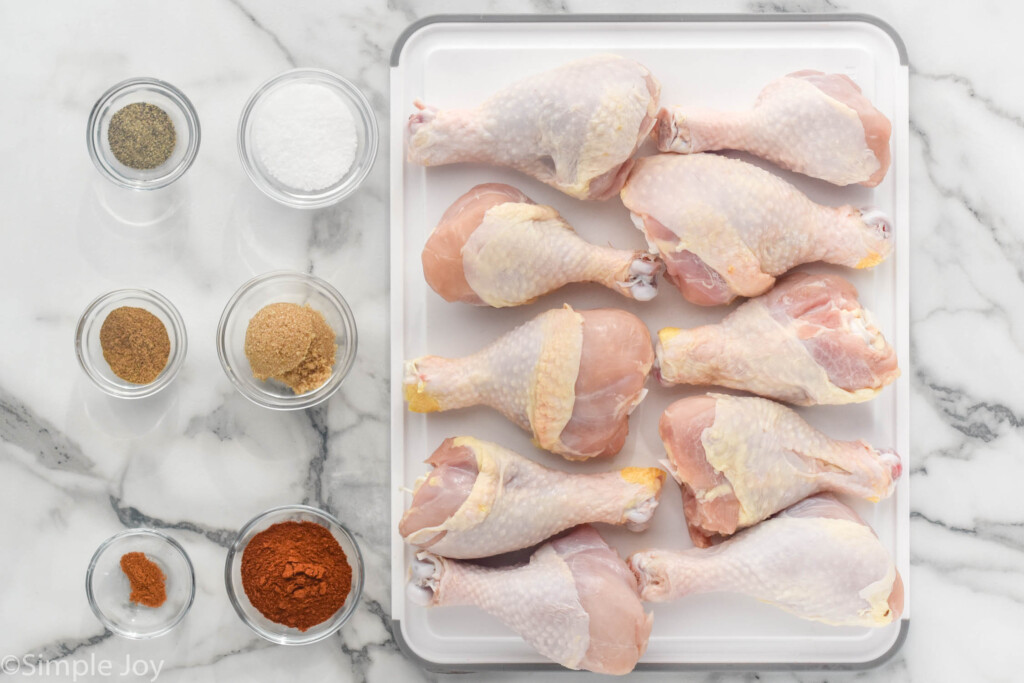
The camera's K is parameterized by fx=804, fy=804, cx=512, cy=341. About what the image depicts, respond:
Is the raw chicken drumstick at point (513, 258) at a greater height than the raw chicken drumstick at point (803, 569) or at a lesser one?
greater

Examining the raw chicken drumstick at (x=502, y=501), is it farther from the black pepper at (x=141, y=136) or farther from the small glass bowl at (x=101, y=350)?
the black pepper at (x=141, y=136)

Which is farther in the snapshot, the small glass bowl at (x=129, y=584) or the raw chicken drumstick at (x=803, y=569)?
the small glass bowl at (x=129, y=584)

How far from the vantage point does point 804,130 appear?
1.37m

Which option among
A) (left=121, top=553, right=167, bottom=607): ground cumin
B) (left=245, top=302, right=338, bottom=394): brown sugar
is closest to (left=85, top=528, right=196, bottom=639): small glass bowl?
(left=121, top=553, right=167, bottom=607): ground cumin

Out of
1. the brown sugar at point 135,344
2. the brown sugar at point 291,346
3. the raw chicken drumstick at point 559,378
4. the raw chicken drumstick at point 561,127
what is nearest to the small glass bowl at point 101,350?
the brown sugar at point 135,344

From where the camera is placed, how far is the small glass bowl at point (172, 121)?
4.75ft

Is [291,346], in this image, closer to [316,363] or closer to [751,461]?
[316,363]

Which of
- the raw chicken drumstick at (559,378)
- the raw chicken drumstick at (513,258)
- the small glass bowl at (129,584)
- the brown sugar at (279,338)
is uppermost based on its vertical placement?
the raw chicken drumstick at (513,258)

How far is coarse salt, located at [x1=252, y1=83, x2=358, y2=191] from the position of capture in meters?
1.41

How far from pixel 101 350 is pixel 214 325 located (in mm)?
203

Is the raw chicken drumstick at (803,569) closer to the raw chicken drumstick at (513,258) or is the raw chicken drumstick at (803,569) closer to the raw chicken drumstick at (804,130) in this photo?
the raw chicken drumstick at (513,258)

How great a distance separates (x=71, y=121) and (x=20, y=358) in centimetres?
45

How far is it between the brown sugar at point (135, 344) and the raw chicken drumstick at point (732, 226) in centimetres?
86

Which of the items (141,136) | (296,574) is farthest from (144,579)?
(141,136)
